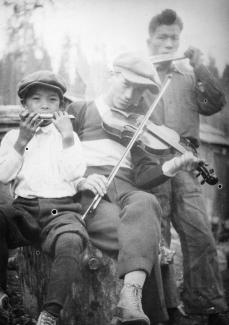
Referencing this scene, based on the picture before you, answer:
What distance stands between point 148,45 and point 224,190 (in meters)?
1.21

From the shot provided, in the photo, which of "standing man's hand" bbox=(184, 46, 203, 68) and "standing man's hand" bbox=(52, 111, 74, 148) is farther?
"standing man's hand" bbox=(184, 46, 203, 68)

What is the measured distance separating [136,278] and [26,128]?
121 centimetres

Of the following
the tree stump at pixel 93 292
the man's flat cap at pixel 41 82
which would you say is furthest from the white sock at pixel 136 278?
the man's flat cap at pixel 41 82

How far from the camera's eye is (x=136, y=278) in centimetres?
280

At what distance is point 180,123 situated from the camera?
11.5ft

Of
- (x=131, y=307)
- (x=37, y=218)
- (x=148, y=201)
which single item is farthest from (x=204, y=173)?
(x=37, y=218)

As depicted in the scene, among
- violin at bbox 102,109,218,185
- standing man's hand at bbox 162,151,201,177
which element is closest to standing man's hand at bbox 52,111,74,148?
violin at bbox 102,109,218,185

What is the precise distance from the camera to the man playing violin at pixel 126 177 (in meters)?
2.81

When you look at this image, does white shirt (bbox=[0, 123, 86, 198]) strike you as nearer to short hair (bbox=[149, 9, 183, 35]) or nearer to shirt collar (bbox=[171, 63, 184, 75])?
shirt collar (bbox=[171, 63, 184, 75])

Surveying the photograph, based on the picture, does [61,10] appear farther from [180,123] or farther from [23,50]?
[180,123]

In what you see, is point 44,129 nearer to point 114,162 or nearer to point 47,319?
point 114,162

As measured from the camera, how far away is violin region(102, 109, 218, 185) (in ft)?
10.6

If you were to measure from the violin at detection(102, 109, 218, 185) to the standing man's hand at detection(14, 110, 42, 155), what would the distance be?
1.52ft

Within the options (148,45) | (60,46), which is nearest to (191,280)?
(148,45)
